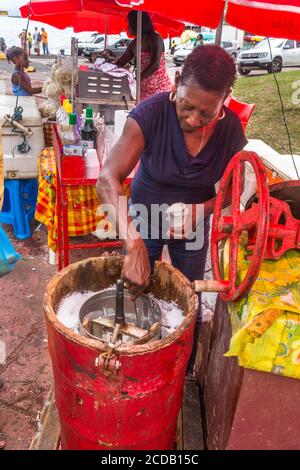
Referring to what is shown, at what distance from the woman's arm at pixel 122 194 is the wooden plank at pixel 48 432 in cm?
90

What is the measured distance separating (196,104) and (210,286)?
795mm

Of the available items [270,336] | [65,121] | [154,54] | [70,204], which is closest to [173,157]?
[270,336]

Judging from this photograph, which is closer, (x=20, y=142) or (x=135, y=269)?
(x=135, y=269)

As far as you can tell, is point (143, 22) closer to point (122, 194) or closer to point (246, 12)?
point (246, 12)

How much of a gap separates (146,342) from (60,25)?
24.1 ft

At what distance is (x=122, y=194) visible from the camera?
74.7 inches

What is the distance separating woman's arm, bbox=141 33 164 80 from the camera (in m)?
4.56

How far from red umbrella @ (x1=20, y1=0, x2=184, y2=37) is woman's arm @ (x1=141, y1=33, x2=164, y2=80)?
25.0 inches

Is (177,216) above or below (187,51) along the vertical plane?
below

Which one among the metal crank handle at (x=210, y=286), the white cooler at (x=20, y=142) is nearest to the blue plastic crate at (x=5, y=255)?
the metal crank handle at (x=210, y=286)

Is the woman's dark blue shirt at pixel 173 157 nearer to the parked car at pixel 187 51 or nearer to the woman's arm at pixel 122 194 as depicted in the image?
the woman's arm at pixel 122 194

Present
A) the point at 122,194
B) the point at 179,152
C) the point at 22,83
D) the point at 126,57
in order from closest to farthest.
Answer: the point at 122,194, the point at 179,152, the point at 126,57, the point at 22,83

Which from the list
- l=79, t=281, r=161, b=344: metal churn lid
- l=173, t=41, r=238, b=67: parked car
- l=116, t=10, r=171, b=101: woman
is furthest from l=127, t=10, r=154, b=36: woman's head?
l=173, t=41, r=238, b=67: parked car
